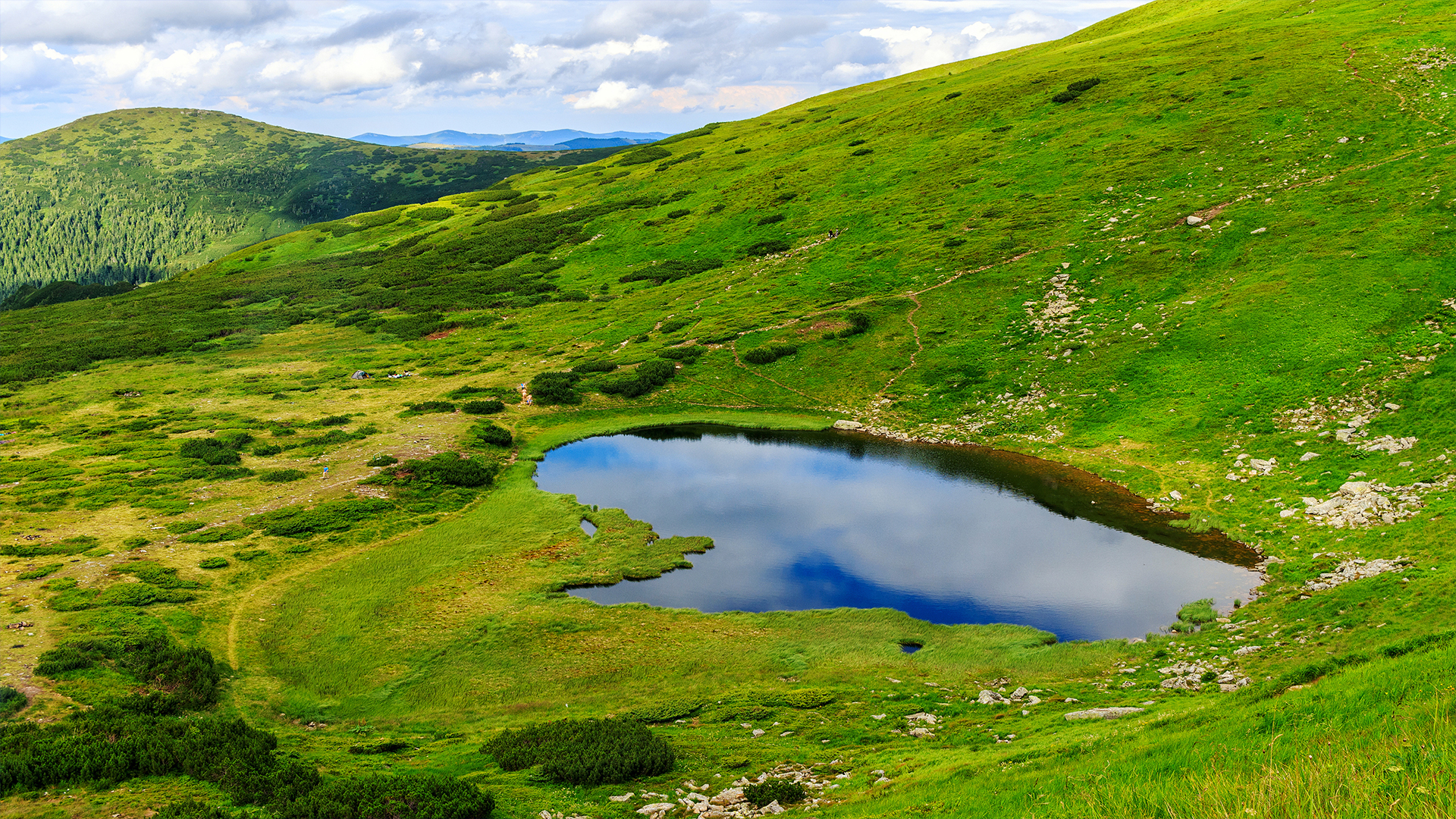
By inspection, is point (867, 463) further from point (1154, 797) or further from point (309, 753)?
point (1154, 797)

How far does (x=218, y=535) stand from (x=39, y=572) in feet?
21.2

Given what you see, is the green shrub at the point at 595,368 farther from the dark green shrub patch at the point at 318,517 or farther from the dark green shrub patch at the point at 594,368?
the dark green shrub patch at the point at 318,517

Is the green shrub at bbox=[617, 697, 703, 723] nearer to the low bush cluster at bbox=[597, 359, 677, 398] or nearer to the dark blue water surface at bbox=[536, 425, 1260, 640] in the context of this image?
the dark blue water surface at bbox=[536, 425, 1260, 640]

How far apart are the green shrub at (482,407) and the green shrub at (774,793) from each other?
43587 millimetres

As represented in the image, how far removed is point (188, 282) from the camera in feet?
424

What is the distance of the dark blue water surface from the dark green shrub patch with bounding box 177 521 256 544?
14.9m

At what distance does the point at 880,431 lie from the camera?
50.7 metres

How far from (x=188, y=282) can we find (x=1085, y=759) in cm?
15607

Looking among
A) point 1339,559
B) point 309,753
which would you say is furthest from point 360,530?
point 1339,559

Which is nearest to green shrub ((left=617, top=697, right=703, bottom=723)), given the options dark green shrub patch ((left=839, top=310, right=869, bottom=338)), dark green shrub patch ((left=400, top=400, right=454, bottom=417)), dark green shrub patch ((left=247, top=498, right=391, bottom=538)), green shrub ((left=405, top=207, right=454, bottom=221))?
dark green shrub patch ((left=247, top=498, right=391, bottom=538))

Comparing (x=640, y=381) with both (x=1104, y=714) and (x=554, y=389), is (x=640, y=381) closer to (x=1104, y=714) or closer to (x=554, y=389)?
(x=554, y=389)

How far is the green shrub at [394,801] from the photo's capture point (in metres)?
14.8

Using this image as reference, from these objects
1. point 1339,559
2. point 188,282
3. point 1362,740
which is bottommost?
point 1339,559

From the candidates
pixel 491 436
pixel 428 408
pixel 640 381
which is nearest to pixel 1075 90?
pixel 640 381
